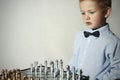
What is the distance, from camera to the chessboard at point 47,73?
85.9 inches

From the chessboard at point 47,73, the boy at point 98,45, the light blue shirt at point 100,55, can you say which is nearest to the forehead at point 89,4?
the boy at point 98,45

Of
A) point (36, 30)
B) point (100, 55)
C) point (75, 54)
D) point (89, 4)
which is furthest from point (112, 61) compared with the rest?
point (36, 30)

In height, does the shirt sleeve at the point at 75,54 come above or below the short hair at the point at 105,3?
below

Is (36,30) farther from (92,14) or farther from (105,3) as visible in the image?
(105,3)

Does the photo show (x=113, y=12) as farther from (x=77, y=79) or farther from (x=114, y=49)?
(x=77, y=79)

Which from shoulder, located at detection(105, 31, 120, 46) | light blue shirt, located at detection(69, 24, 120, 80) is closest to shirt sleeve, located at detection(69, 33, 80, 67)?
light blue shirt, located at detection(69, 24, 120, 80)

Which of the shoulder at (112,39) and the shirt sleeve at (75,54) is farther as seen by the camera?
the shirt sleeve at (75,54)

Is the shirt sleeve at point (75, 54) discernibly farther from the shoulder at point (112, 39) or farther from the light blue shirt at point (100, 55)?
the shoulder at point (112, 39)

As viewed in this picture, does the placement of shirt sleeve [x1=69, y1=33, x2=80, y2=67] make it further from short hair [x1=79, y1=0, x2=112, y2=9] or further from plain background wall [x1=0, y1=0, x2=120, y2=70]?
short hair [x1=79, y1=0, x2=112, y2=9]

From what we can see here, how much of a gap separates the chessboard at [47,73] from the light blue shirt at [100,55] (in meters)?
0.08

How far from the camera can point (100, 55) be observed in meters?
2.18

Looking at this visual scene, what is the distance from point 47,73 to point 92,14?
0.58 meters

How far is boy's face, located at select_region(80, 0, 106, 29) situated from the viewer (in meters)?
2.21

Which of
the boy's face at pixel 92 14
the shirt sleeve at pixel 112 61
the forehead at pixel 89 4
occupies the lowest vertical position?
the shirt sleeve at pixel 112 61
